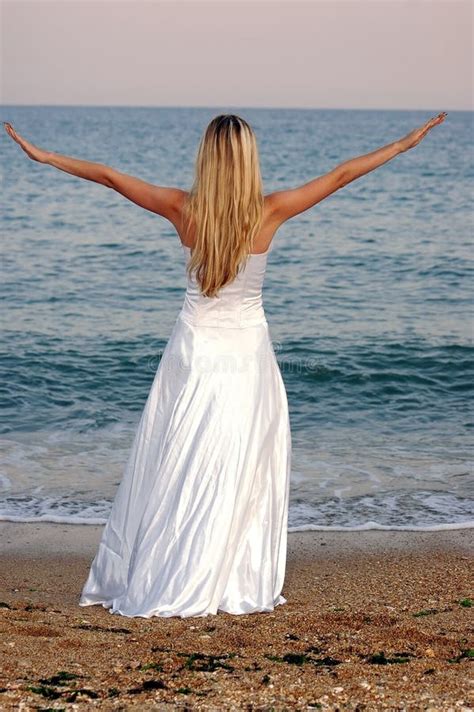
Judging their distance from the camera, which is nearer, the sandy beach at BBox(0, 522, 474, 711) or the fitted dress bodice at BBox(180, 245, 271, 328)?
the sandy beach at BBox(0, 522, 474, 711)

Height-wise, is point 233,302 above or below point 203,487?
above

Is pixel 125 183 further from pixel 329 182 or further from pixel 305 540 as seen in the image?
pixel 305 540

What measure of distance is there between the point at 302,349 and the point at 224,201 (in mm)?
8986

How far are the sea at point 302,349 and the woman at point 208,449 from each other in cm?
211

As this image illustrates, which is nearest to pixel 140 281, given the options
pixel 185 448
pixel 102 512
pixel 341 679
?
pixel 102 512

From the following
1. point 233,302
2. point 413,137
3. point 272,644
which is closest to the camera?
point 272,644

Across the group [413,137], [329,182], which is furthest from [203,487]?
[413,137]

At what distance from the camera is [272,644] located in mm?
4371

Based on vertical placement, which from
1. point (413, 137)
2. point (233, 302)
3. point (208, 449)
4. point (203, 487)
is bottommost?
point (203, 487)

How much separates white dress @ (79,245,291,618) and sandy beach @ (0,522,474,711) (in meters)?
0.17

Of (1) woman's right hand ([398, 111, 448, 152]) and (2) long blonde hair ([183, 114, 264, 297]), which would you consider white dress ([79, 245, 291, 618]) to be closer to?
(2) long blonde hair ([183, 114, 264, 297])

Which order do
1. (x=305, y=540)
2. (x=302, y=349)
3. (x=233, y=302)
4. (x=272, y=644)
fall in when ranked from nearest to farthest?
(x=272, y=644)
(x=233, y=302)
(x=305, y=540)
(x=302, y=349)

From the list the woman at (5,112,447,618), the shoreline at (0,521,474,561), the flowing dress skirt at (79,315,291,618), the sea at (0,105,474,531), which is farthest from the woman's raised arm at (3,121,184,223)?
the sea at (0,105,474,531)

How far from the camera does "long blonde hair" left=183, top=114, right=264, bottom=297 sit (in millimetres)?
4289
